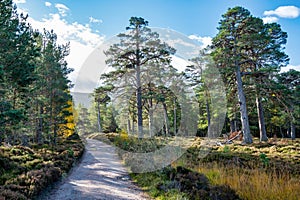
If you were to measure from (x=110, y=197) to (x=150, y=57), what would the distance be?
48.1ft

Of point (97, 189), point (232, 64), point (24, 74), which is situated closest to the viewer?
point (97, 189)

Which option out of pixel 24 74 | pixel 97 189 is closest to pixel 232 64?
pixel 24 74

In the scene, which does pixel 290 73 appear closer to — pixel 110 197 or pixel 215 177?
pixel 215 177

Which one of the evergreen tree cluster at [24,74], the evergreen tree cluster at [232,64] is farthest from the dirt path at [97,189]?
the evergreen tree cluster at [232,64]

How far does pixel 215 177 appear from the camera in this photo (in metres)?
6.93

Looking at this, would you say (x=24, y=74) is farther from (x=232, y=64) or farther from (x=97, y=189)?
(x=232, y=64)

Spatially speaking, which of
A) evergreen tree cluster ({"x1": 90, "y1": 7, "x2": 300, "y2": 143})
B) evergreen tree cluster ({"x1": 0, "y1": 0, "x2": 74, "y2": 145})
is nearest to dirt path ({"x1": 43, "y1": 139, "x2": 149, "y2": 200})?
evergreen tree cluster ({"x1": 0, "y1": 0, "x2": 74, "y2": 145})

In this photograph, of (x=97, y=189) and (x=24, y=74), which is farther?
(x=24, y=74)

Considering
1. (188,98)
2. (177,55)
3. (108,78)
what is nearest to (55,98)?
(108,78)

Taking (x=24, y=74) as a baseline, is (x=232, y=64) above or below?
above

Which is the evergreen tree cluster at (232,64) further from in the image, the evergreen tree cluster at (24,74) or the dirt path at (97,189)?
the dirt path at (97,189)

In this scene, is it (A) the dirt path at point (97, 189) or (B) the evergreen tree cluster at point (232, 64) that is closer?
(A) the dirt path at point (97, 189)

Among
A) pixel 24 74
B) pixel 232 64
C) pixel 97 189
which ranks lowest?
pixel 97 189

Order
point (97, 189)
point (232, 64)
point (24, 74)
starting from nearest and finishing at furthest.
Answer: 1. point (97, 189)
2. point (24, 74)
3. point (232, 64)
